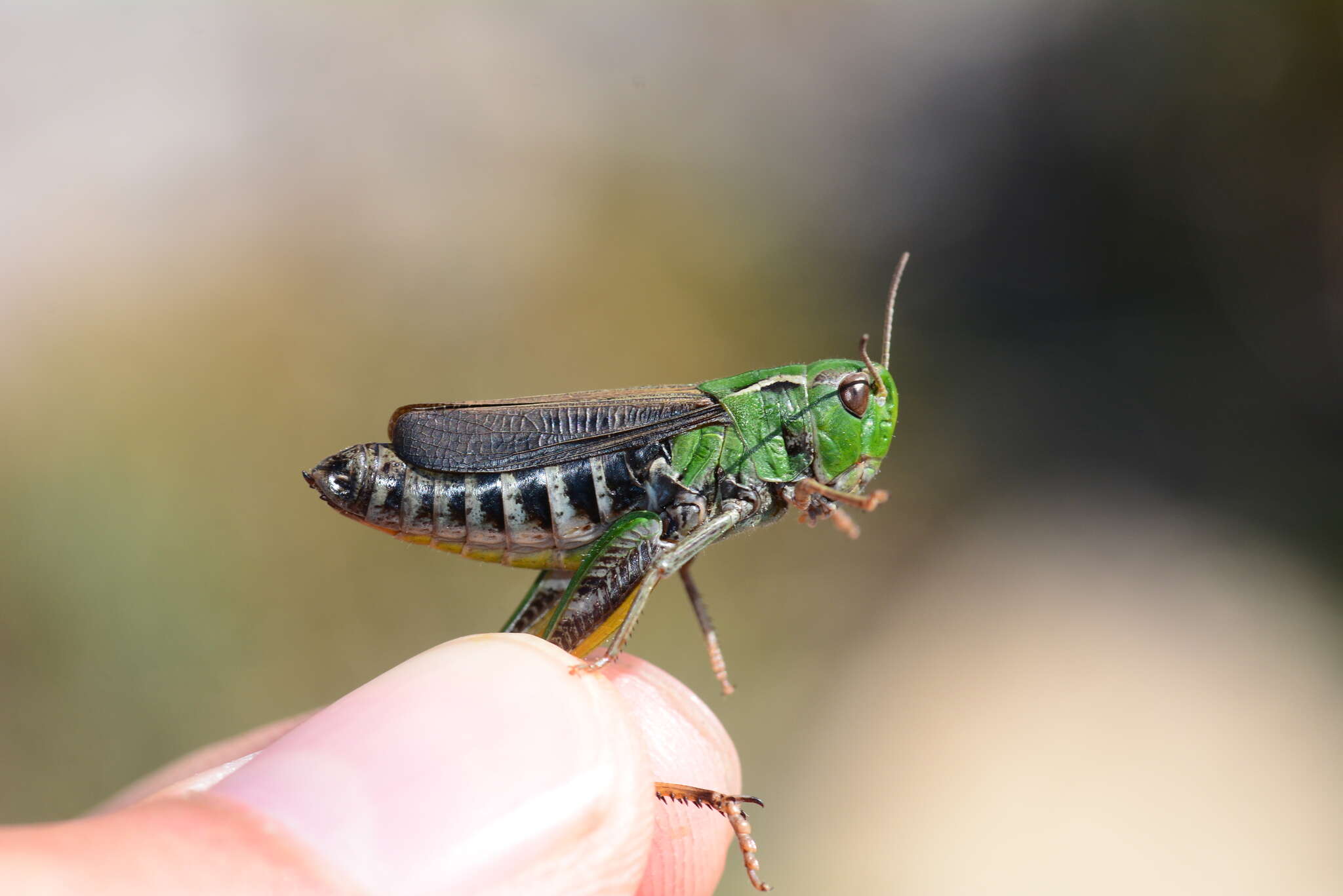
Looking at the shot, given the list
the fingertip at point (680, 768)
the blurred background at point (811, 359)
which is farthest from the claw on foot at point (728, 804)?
the blurred background at point (811, 359)

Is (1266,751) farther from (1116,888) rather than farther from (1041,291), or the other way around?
(1041,291)

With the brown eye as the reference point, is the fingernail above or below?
below

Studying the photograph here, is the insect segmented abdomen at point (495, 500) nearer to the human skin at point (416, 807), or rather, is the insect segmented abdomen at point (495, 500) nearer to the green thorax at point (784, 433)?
the green thorax at point (784, 433)

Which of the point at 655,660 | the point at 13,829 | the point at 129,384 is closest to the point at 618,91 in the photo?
the point at 129,384

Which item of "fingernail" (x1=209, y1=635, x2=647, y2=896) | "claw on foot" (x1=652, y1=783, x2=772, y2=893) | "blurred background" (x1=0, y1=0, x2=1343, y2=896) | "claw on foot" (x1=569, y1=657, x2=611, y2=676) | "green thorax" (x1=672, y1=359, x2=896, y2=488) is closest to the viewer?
"fingernail" (x1=209, y1=635, x2=647, y2=896)

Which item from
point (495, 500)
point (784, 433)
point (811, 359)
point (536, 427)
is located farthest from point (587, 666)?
point (811, 359)

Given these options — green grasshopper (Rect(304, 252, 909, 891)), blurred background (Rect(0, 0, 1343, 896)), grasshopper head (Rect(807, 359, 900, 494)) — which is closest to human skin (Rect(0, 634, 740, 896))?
green grasshopper (Rect(304, 252, 909, 891))

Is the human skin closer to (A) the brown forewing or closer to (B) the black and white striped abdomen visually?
(B) the black and white striped abdomen
